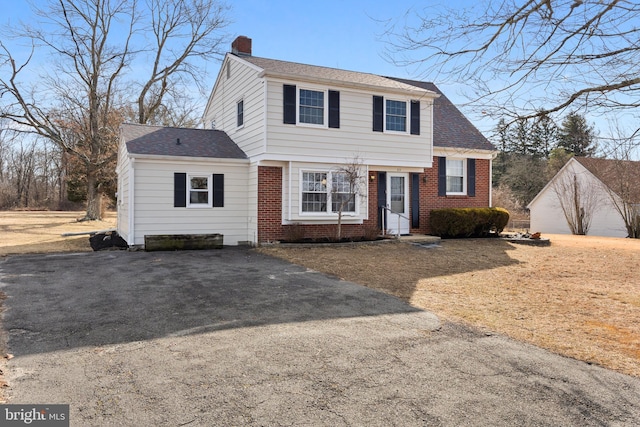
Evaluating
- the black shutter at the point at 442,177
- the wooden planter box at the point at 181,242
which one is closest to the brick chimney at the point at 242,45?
the wooden planter box at the point at 181,242

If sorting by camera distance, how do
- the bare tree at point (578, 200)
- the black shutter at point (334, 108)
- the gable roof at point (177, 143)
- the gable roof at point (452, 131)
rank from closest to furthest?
the gable roof at point (177, 143) → the black shutter at point (334, 108) → the gable roof at point (452, 131) → the bare tree at point (578, 200)

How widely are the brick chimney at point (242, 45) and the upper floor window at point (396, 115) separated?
6.31 m

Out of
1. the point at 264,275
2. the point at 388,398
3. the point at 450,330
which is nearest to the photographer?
the point at 388,398

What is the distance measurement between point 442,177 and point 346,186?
459 centimetres

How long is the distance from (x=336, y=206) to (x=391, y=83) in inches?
204

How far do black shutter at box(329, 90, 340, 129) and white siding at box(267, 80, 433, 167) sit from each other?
135 millimetres

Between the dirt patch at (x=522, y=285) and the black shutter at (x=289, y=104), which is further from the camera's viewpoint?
the black shutter at (x=289, y=104)

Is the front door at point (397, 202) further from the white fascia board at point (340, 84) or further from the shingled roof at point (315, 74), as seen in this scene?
the shingled roof at point (315, 74)

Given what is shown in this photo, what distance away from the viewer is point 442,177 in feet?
53.9

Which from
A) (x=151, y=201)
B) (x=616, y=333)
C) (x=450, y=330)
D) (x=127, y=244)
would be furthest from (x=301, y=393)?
(x=127, y=244)

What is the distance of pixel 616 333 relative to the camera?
5.20 meters

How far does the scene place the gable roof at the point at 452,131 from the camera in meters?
17.1

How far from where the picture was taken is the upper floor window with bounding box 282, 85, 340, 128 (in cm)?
1305

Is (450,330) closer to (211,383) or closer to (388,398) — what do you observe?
(388,398)
